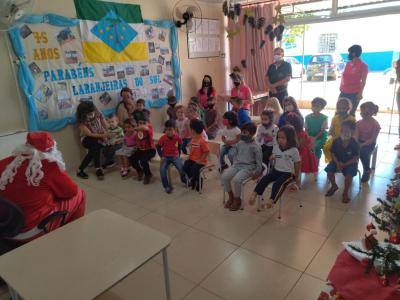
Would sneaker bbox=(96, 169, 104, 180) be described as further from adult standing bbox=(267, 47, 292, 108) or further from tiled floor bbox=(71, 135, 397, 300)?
adult standing bbox=(267, 47, 292, 108)

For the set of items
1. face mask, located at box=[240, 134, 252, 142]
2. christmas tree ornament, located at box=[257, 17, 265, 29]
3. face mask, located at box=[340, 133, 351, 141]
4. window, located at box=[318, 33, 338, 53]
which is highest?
christmas tree ornament, located at box=[257, 17, 265, 29]

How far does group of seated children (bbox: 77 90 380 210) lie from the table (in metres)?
1.54

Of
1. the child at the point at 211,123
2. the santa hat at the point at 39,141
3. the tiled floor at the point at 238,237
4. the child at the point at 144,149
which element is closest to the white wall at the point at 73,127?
the tiled floor at the point at 238,237

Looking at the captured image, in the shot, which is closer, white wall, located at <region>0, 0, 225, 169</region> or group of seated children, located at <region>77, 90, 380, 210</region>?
group of seated children, located at <region>77, 90, 380, 210</region>

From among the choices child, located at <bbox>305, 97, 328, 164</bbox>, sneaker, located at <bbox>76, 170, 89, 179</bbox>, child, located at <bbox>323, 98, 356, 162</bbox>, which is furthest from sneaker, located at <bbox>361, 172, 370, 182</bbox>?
sneaker, located at <bbox>76, 170, 89, 179</bbox>

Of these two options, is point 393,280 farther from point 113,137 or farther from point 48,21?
point 48,21

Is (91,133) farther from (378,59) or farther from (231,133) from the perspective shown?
(378,59)

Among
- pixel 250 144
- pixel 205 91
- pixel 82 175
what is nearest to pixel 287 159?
pixel 250 144

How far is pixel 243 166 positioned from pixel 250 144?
0.79 feet

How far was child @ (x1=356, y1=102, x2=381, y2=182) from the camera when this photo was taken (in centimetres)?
344

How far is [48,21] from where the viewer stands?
3795 mm

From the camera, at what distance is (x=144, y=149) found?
3.91 metres

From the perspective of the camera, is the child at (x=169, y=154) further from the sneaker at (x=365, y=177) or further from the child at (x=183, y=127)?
the sneaker at (x=365, y=177)

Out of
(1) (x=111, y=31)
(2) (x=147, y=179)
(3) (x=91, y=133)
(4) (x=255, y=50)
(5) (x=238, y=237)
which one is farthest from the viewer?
(4) (x=255, y=50)
